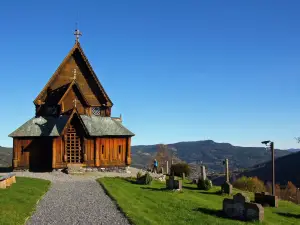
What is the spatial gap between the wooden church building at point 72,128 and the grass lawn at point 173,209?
11.1 meters

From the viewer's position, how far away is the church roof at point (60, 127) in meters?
40.7

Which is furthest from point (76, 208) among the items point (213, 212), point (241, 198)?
point (241, 198)

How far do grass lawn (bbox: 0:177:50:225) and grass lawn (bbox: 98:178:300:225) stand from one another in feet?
14.9

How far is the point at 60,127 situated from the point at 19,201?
68.3ft

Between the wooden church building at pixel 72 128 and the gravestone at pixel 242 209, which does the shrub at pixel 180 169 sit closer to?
→ the wooden church building at pixel 72 128

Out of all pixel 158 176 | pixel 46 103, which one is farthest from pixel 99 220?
pixel 46 103

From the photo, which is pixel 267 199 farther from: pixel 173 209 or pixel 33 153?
pixel 33 153

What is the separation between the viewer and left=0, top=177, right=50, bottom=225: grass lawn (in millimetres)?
16469

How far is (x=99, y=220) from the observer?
17.5 meters

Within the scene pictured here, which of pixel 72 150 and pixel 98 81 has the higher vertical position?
pixel 98 81

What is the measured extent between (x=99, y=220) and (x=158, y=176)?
72.1ft

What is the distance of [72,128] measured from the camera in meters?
40.4

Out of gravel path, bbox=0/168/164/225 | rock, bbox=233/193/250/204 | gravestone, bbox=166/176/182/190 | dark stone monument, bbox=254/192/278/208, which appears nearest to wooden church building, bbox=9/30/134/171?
gravel path, bbox=0/168/164/225

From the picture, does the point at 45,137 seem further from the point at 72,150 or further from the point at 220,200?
the point at 220,200
